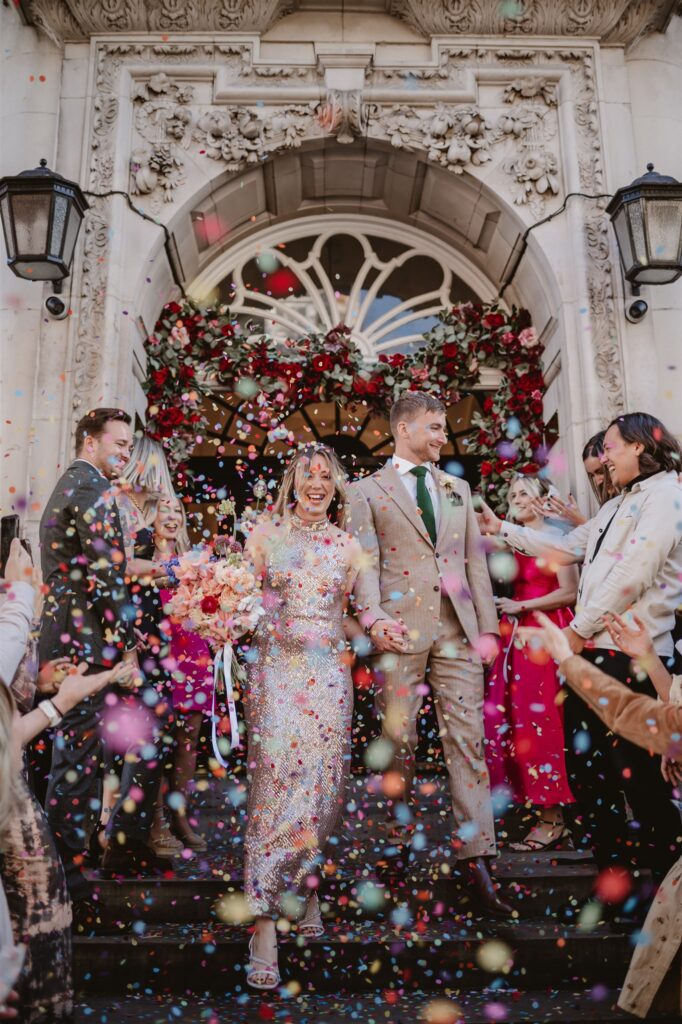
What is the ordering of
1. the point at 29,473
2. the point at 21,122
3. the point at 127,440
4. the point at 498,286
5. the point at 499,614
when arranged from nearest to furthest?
the point at 127,440 < the point at 499,614 < the point at 29,473 < the point at 21,122 < the point at 498,286

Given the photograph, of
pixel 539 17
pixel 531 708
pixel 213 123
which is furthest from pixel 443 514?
pixel 539 17

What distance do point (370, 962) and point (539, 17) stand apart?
687cm

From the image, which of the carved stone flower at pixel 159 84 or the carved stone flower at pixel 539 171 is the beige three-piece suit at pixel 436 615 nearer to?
the carved stone flower at pixel 539 171

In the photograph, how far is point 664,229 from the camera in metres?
5.88

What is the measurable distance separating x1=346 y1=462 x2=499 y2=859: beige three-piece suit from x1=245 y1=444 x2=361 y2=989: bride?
0.19 metres

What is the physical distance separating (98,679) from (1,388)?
4.06m

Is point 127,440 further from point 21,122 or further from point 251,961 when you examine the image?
point 21,122

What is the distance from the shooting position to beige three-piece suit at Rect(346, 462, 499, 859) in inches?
152

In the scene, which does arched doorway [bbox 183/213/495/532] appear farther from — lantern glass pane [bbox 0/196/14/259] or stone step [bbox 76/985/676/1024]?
stone step [bbox 76/985/676/1024]

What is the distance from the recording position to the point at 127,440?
4.41 m

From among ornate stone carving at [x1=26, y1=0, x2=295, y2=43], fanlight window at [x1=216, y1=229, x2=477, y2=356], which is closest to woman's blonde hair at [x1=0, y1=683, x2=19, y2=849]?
fanlight window at [x1=216, y1=229, x2=477, y2=356]

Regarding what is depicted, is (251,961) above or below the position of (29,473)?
below

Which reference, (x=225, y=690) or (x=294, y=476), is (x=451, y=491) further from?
(x=225, y=690)

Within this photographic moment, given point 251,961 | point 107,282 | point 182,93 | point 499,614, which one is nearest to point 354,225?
point 182,93
